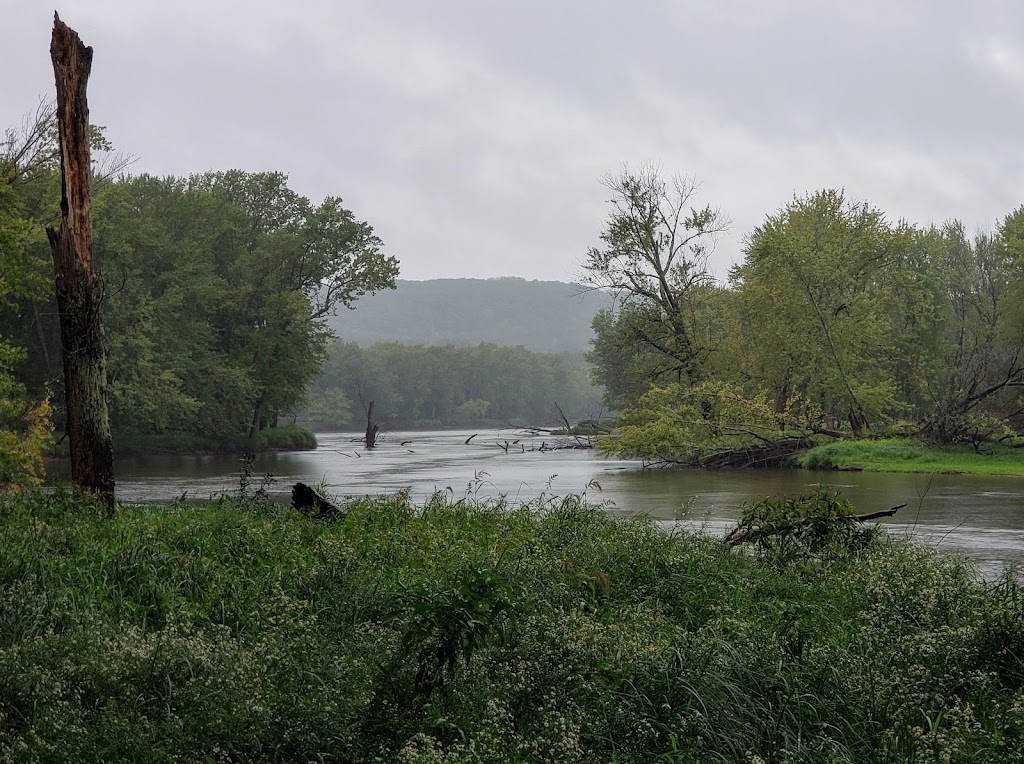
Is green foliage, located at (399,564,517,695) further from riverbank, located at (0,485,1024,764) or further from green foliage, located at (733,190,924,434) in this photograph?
green foliage, located at (733,190,924,434)

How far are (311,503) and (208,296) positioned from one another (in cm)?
3760

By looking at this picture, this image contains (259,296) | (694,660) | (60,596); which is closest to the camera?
(694,660)

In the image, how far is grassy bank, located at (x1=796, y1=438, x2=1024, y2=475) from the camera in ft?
93.8

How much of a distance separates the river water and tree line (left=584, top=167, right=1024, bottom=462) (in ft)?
9.03

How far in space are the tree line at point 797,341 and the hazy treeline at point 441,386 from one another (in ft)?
216

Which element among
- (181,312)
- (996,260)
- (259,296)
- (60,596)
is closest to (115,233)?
(181,312)

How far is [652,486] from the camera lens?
25.2 meters

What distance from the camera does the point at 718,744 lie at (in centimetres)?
445

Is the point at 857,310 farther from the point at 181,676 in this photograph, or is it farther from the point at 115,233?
the point at 181,676

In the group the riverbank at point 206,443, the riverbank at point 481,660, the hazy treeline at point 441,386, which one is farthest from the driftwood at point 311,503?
the hazy treeline at point 441,386

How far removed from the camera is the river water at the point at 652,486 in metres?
15.1

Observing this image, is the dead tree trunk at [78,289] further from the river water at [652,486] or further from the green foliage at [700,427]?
the green foliage at [700,427]

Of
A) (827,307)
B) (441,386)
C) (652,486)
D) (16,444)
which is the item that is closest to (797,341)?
(827,307)

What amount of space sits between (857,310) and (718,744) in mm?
34744
